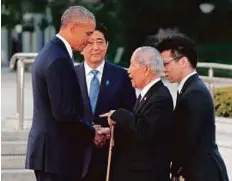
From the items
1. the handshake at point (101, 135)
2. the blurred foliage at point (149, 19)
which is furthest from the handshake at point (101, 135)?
the blurred foliage at point (149, 19)

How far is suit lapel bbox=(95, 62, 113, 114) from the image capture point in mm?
5488

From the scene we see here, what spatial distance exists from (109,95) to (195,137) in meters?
1.04

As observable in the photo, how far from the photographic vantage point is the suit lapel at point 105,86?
5488mm

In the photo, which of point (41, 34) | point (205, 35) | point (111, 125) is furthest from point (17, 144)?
point (41, 34)

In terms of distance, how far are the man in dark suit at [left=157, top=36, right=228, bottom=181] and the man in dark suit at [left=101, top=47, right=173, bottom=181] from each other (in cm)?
10

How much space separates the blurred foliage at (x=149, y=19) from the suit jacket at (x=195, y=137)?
19.3 m

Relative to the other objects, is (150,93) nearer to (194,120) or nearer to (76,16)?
(194,120)

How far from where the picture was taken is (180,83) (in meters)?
4.77

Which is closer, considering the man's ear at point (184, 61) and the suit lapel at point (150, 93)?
the suit lapel at point (150, 93)

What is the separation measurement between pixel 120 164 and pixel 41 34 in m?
27.7

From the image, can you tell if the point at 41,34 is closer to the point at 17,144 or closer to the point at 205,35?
the point at 205,35

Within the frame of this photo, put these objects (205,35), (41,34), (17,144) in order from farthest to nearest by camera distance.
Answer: (41,34), (205,35), (17,144)

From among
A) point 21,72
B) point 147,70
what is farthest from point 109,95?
point 21,72

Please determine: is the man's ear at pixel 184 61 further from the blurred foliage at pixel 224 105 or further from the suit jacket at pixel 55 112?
the blurred foliage at pixel 224 105
